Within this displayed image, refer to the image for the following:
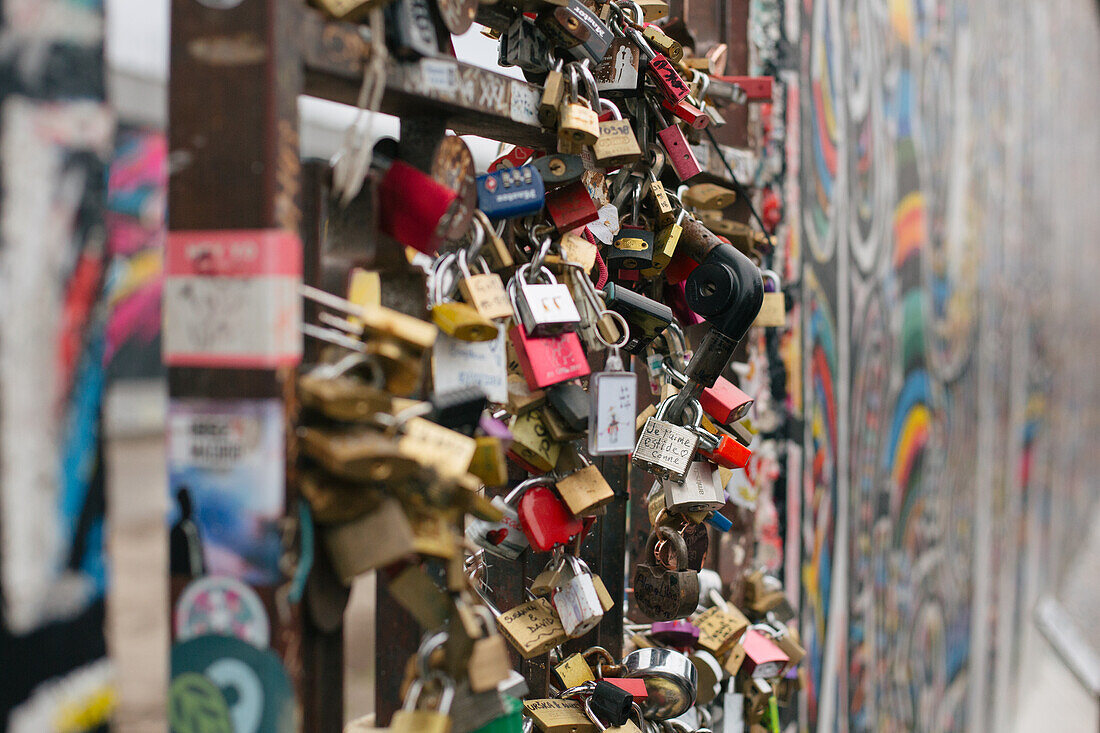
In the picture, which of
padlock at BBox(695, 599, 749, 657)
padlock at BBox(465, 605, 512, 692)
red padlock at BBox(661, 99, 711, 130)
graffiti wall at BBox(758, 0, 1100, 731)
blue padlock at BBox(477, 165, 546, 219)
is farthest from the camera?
graffiti wall at BBox(758, 0, 1100, 731)

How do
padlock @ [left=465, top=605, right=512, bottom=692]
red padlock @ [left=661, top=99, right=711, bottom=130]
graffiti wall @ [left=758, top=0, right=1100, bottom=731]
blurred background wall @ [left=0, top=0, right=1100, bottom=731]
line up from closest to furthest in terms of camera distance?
blurred background wall @ [left=0, top=0, right=1100, bottom=731] < padlock @ [left=465, top=605, right=512, bottom=692] < red padlock @ [left=661, top=99, right=711, bottom=130] < graffiti wall @ [left=758, top=0, right=1100, bottom=731]

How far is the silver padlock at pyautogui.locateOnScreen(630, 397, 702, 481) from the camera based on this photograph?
77cm

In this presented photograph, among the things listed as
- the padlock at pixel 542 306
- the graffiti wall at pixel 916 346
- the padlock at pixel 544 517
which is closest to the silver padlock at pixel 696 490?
the padlock at pixel 544 517

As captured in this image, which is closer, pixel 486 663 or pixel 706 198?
pixel 486 663

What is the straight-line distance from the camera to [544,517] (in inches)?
28.4

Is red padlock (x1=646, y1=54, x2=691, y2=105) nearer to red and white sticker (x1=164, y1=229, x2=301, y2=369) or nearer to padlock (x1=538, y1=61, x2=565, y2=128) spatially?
padlock (x1=538, y1=61, x2=565, y2=128)

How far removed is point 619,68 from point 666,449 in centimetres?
34

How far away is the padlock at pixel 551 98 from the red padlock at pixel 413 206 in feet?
0.55

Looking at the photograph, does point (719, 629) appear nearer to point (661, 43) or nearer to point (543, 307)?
point (543, 307)

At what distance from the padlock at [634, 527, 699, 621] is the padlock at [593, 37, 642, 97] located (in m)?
0.41

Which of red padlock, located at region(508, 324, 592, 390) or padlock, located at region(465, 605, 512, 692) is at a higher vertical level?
red padlock, located at region(508, 324, 592, 390)

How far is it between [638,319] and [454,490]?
335 mm

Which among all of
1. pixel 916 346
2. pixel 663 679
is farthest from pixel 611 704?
pixel 916 346

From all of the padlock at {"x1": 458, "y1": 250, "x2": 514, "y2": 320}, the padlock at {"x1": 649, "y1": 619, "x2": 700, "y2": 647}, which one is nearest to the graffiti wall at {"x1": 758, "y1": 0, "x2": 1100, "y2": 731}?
the padlock at {"x1": 649, "y1": 619, "x2": 700, "y2": 647}
